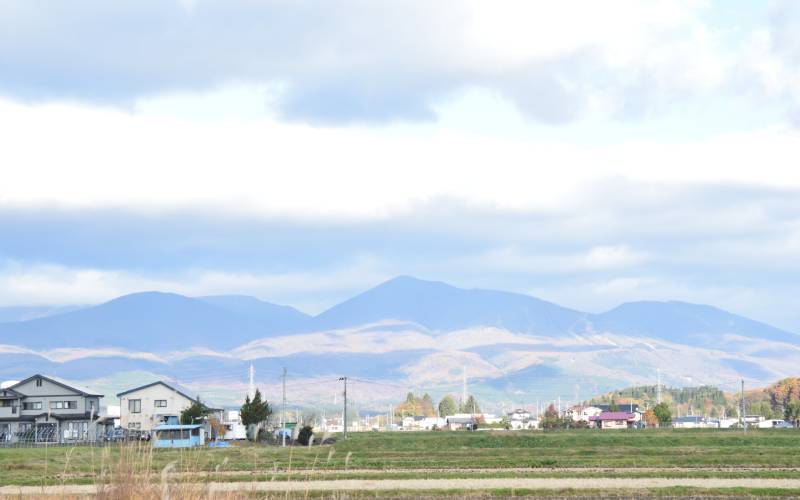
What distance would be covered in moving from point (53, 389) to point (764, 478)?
97114 mm

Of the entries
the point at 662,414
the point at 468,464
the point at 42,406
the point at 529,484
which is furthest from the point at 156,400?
the point at 529,484

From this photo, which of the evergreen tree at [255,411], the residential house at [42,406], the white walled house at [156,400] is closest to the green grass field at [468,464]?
the evergreen tree at [255,411]

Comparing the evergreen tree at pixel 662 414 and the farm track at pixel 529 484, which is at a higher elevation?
the farm track at pixel 529 484

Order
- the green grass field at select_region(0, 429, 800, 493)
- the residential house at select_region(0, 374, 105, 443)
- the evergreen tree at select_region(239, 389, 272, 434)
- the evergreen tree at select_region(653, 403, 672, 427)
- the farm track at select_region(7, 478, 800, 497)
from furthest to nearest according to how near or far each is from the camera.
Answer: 1. the evergreen tree at select_region(653, 403, 672, 427)
2. the residential house at select_region(0, 374, 105, 443)
3. the evergreen tree at select_region(239, 389, 272, 434)
4. the green grass field at select_region(0, 429, 800, 493)
5. the farm track at select_region(7, 478, 800, 497)

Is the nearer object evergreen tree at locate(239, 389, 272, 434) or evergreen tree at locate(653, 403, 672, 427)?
evergreen tree at locate(239, 389, 272, 434)

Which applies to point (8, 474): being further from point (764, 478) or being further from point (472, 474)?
point (764, 478)

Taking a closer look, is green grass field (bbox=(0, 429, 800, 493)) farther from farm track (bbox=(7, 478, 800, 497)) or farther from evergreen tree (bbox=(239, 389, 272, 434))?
evergreen tree (bbox=(239, 389, 272, 434))

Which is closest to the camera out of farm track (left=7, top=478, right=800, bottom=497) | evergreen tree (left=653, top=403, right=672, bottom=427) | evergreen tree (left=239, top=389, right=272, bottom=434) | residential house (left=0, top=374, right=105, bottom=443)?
farm track (left=7, top=478, right=800, bottom=497)

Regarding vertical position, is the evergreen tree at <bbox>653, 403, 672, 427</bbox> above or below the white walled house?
below

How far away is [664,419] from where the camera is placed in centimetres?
18212

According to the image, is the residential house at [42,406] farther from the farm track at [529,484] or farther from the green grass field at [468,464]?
the farm track at [529,484]

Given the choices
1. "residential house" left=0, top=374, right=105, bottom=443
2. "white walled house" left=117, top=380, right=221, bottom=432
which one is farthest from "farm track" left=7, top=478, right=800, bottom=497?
"white walled house" left=117, top=380, right=221, bottom=432

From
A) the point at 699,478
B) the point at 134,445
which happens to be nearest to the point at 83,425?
the point at 699,478

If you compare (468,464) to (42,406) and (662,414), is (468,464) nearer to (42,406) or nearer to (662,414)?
(42,406)
